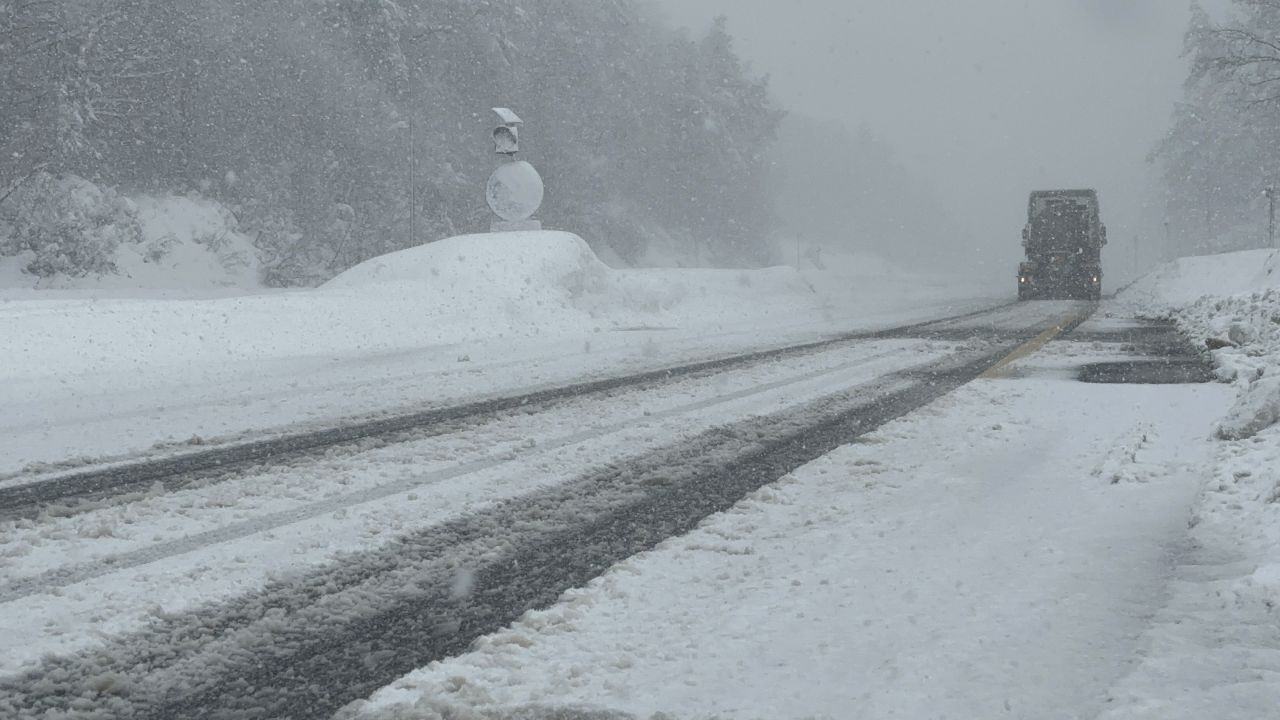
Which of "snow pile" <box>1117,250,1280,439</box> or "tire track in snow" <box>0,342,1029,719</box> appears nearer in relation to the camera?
"tire track in snow" <box>0,342,1029,719</box>

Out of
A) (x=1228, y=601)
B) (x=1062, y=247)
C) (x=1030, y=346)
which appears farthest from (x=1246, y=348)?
(x=1062, y=247)

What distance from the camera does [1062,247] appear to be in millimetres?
31172

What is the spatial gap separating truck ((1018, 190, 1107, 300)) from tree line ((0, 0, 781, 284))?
772 inches

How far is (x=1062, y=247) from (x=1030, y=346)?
20563mm

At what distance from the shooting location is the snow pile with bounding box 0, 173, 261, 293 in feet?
83.9

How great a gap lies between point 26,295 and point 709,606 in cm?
2325

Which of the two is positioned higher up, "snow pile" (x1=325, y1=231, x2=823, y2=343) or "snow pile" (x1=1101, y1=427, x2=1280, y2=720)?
"snow pile" (x1=325, y1=231, x2=823, y2=343)

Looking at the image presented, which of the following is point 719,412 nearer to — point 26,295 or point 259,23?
point 26,295

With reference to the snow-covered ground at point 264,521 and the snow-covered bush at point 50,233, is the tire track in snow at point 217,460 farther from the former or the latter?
the snow-covered bush at point 50,233

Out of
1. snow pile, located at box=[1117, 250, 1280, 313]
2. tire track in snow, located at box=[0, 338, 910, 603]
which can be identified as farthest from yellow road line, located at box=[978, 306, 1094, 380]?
tire track in snow, located at box=[0, 338, 910, 603]

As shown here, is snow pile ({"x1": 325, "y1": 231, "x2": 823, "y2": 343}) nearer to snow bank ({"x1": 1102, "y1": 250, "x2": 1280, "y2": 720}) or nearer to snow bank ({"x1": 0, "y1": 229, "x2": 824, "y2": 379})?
snow bank ({"x1": 0, "y1": 229, "x2": 824, "y2": 379})

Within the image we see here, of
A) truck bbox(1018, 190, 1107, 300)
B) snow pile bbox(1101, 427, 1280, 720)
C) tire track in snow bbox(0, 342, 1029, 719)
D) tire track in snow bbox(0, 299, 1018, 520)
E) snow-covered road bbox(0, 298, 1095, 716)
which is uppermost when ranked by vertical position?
truck bbox(1018, 190, 1107, 300)

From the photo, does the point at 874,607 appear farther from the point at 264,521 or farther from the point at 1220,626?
the point at 264,521

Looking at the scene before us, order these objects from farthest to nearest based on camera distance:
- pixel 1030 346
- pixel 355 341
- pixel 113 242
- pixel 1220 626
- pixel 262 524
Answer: pixel 113 242, pixel 355 341, pixel 1030 346, pixel 262 524, pixel 1220 626
